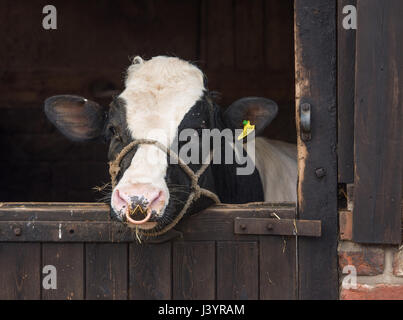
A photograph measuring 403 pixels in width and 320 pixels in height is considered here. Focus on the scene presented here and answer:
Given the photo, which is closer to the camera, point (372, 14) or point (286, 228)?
point (372, 14)

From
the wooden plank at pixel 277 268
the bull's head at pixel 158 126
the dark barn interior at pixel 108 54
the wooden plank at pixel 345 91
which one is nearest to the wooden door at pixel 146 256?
the wooden plank at pixel 277 268

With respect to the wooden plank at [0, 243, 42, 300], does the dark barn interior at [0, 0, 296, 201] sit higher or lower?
higher

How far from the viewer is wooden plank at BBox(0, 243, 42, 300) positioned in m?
2.96

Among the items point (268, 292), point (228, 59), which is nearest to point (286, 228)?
point (268, 292)

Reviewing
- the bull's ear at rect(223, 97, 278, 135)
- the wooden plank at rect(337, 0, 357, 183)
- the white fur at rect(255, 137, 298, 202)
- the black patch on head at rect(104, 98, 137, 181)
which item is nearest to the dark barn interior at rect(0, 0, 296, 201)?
the white fur at rect(255, 137, 298, 202)

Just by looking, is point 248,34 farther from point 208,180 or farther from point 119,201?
point 119,201

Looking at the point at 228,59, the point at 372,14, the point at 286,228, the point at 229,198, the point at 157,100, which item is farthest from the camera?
the point at 228,59

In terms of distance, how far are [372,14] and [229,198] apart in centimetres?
152

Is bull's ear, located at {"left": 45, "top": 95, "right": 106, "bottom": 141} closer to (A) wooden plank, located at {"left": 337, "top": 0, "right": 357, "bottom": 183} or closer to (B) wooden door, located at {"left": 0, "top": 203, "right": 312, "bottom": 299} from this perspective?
(B) wooden door, located at {"left": 0, "top": 203, "right": 312, "bottom": 299}

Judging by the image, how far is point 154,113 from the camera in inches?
117

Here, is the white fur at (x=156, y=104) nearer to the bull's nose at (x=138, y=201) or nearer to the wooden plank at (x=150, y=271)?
the bull's nose at (x=138, y=201)

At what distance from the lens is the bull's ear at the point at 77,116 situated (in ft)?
10.9

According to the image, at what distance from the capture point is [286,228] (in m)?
2.81
